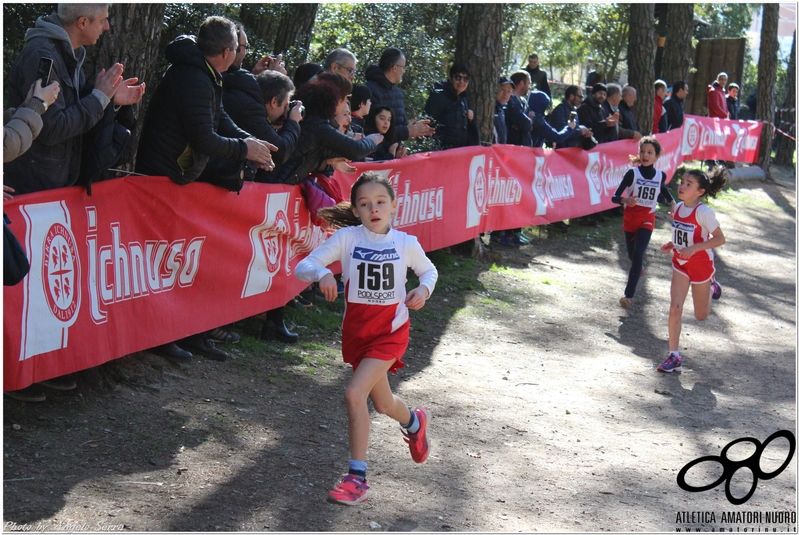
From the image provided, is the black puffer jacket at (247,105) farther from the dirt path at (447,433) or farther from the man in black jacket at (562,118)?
the man in black jacket at (562,118)

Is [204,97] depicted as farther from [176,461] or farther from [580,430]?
[580,430]

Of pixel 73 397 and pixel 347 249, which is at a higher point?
pixel 347 249

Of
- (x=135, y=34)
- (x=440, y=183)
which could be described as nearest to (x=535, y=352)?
(x=440, y=183)

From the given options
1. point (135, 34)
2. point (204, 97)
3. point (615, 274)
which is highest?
point (135, 34)

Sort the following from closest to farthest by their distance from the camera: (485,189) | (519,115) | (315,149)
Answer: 1. (315,149)
2. (485,189)
3. (519,115)

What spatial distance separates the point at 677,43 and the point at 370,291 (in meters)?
17.5

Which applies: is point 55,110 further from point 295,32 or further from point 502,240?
point 502,240

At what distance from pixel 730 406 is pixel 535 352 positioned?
6.08 ft

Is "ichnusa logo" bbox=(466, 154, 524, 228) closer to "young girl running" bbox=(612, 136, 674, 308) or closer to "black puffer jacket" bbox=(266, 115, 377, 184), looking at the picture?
"young girl running" bbox=(612, 136, 674, 308)

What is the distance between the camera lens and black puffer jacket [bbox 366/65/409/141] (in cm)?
930

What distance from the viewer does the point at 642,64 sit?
674 inches

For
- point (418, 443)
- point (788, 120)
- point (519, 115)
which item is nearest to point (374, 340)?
point (418, 443)

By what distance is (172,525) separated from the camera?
4.25 meters

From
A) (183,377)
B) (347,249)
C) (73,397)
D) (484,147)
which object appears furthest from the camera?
(484,147)
